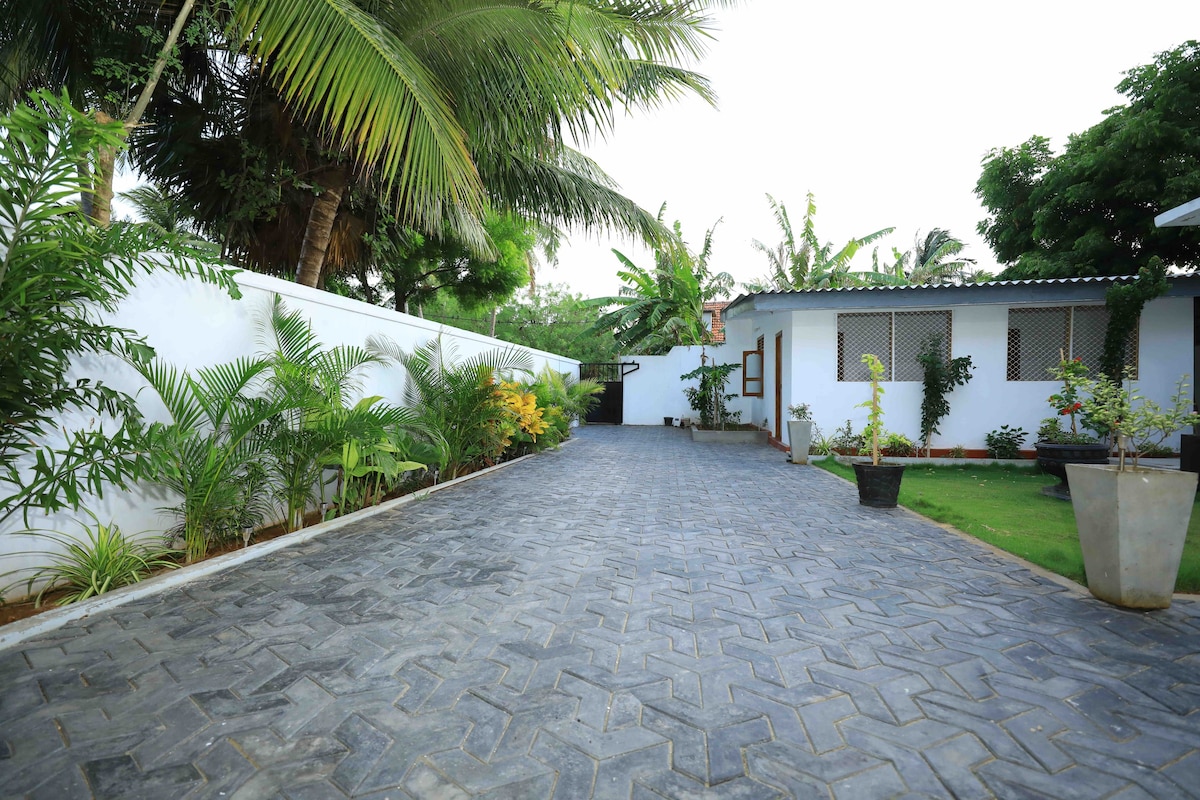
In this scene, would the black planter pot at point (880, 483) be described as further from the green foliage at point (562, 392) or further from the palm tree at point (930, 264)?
the palm tree at point (930, 264)

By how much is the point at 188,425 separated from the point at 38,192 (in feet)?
5.74

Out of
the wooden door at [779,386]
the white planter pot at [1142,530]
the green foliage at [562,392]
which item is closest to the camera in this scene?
the white planter pot at [1142,530]

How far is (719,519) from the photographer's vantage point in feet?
17.9

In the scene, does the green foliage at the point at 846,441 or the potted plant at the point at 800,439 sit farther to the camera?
the green foliage at the point at 846,441

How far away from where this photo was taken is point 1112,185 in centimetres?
1264

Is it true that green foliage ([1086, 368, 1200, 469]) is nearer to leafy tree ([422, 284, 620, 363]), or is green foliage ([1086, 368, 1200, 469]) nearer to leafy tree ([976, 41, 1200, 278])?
leafy tree ([976, 41, 1200, 278])

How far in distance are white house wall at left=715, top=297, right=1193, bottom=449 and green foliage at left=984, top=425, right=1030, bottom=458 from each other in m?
0.13

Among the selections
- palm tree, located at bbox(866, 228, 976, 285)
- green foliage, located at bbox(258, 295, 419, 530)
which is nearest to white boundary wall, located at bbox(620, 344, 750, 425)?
palm tree, located at bbox(866, 228, 976, 285)

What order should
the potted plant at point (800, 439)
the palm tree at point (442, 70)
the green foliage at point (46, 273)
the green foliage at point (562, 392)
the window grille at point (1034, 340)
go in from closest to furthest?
the green foliage at point (46, 273)
the palm tree at point (442, 70)
the potted plant at point (800, 439)
the window grille at point (1034, 340)
the green foliage at point (562, 392)

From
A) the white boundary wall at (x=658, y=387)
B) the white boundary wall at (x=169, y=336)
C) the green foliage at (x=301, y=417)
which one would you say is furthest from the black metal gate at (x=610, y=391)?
the green foliage at (x=301, y=417)

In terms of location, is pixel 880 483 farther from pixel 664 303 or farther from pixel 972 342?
pixel 664 303

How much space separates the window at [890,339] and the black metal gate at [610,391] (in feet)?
28.6

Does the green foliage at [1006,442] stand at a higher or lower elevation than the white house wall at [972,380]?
lower

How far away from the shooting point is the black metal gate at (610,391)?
18.6 metres
